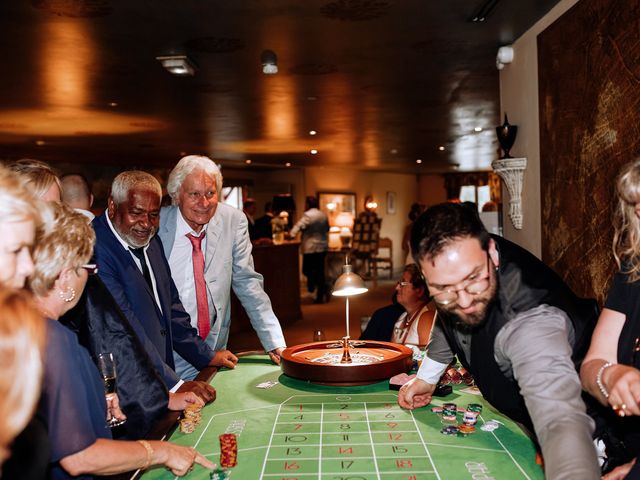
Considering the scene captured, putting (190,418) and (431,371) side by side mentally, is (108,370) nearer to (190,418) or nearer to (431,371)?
(190,418)

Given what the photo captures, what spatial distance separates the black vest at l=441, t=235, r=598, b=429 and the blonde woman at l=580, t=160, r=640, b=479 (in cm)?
8

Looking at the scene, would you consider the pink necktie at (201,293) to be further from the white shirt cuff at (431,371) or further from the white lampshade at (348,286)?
the white shirt cuff at (431,371)

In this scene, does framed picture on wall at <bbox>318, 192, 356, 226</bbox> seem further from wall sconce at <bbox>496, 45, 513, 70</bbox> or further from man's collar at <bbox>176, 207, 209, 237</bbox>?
man's collar at <bbox>176, 207, 209, 237</bbox>

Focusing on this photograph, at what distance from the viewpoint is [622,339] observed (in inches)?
67.2

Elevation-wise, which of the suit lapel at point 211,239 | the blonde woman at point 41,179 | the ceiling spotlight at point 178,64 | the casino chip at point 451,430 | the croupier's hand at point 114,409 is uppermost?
the ceiling spotlight at point 178,64

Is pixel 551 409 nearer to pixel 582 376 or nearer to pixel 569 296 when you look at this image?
pixel 582 376

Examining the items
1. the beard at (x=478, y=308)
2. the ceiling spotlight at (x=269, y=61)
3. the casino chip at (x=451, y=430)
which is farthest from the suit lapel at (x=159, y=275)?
the ceiling spotlight at (x=269, y=61)

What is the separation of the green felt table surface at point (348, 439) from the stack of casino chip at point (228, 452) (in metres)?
0.02

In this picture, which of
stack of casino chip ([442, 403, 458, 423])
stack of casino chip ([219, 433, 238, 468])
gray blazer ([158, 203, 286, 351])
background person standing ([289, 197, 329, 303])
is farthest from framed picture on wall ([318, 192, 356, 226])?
stack of casino chip ([219, 433, 238, 468])

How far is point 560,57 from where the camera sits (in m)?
3.65

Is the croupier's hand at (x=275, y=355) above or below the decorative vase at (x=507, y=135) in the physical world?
below

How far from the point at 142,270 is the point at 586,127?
241 cm

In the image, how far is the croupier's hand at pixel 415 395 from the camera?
2.07 meters

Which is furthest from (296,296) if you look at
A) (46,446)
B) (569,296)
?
(46,446)
